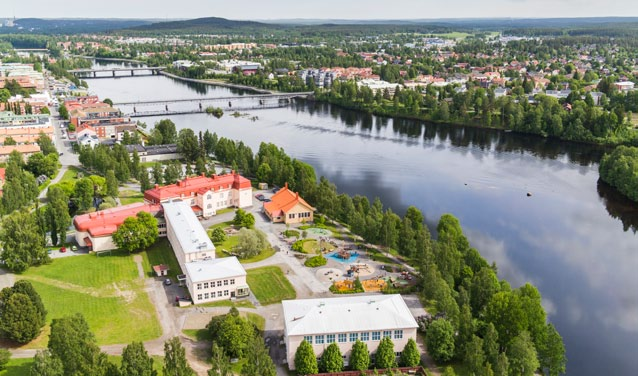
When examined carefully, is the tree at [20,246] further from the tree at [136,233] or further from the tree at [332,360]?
the tree at [332,360]

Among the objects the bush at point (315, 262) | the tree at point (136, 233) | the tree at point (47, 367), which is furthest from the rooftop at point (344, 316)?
the tree at point (136, 233)

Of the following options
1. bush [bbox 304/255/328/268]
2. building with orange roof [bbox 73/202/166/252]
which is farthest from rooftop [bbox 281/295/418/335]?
building with orange roof [bbox 73/202/166/252]

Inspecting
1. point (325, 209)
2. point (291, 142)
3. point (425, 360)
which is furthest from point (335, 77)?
point (425, 360)

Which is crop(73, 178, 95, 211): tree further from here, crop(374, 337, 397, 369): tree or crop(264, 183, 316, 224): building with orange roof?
crop(374, 337, 397, 369): tree

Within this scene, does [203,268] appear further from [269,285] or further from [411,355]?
[411,355]

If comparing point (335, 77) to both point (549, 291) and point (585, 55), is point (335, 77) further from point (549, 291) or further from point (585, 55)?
point (549, 291)

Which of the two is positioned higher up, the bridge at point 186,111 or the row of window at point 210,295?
the bridge at point 186,111
